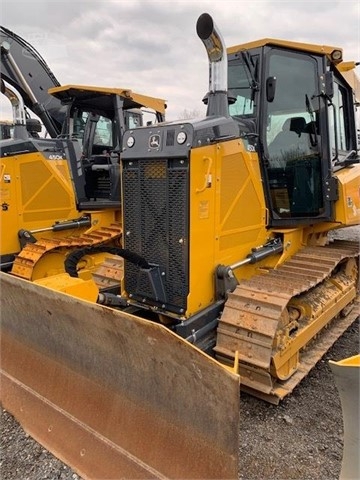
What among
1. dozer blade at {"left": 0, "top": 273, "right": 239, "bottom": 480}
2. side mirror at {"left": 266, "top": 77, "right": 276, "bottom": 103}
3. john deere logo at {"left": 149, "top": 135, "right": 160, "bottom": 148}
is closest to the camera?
dozer blade at {"left": 0, "top": 273, "right": 239, "bottom": 480}

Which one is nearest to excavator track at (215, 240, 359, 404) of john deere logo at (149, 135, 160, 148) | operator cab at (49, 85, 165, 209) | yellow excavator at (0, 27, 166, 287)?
john deere logo at (149, 135, 160, 148)

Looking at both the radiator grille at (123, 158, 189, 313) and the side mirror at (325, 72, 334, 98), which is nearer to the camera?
the radiator grille at (123, 158, 189, 313)

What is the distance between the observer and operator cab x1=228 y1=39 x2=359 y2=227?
3.72m

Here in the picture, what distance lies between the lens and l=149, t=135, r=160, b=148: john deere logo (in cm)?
308

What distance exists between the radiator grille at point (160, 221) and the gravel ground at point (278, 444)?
101 centimetres

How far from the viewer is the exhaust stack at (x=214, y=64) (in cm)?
297

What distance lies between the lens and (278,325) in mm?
2988

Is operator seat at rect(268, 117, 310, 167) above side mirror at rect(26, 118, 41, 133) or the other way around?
the other way around

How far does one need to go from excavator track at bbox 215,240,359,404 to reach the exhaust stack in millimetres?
1500

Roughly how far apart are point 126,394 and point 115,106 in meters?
4.95

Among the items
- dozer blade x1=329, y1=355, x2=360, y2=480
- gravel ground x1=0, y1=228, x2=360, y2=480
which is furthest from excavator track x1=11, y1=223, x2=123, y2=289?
dozer blade x1=329, y1=355, x2=360, y2=480

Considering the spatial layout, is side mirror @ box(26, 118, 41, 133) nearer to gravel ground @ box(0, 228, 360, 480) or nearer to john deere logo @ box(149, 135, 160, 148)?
john deere logo @ box(149, 135, 160, 148)

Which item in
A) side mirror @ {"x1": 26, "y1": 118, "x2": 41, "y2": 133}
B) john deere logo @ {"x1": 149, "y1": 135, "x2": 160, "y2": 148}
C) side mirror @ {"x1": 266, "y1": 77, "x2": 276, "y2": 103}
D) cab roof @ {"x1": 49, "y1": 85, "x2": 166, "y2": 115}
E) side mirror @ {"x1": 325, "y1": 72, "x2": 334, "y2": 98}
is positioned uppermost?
cab roof @ {"x1": 49, "y1": 85, "x2": 166, "y2": 115}

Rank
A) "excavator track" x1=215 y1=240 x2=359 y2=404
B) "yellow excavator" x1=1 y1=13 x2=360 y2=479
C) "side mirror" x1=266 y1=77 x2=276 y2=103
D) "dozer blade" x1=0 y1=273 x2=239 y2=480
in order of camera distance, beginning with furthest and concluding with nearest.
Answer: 1. "side mirror" x1=266 y1=77 x2=276 y2=103
2. "excavator track" x1=215 y1=240 x2=359 y2=404
3. "yellow excavator" x1=1 y1=13 x2=360 y2=479
4. "dozer blade" x1=0 y1=273 x2=239 y2=480
